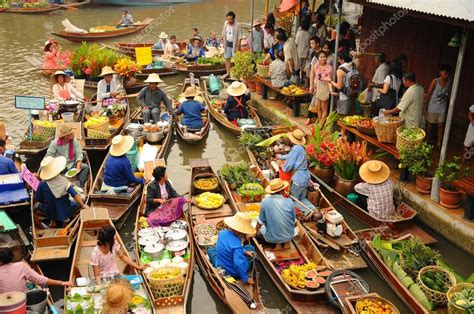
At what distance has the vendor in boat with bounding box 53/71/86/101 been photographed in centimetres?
1265

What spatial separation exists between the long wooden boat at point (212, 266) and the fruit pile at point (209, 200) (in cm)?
7

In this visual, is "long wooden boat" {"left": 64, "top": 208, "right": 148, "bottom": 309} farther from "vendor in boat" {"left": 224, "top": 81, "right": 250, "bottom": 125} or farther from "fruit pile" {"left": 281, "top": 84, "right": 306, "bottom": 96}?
"fruit pile" {"left": 281, "top": 84, "right": 306, "bottom": 96}

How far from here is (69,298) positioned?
244 inches

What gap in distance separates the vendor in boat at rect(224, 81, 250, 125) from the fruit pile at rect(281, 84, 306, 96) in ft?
3.11

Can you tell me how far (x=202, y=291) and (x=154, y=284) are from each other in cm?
116

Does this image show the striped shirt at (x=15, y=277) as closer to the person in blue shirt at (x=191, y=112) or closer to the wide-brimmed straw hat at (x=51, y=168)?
the wide-brimmed straw hat at (x=51, y=168)

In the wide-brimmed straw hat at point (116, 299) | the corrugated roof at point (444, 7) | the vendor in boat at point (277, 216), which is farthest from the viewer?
the vendor in boat at point (277, 216)

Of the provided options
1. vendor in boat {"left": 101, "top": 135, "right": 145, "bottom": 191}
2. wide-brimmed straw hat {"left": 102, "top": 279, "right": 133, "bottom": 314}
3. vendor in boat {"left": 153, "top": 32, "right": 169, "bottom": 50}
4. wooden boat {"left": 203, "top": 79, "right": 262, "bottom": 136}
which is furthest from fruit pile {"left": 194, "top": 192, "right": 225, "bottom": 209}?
vendor in boat {"left": 153, "top": 32, "right": 169, "bottom": 50}

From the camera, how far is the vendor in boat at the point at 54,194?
7.83 metres

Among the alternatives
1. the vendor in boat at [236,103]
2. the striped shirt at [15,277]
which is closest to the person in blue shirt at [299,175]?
the vendor in boat at [236,103]

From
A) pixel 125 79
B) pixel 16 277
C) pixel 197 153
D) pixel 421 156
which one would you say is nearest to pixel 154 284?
pixel 16 277

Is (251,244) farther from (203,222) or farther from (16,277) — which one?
(16,277)

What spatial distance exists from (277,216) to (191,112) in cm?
579

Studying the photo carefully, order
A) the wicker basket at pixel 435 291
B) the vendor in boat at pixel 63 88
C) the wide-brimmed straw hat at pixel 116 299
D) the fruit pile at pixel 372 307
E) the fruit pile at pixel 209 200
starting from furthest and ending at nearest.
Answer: the vendor in boat at pixel 63 88, the fruit pile at pixel 209 200, the wicker basket at pixel 435 291, the fruit pile at pixel 372 307, the wide-brimmed straw hat at pixel 116 299
